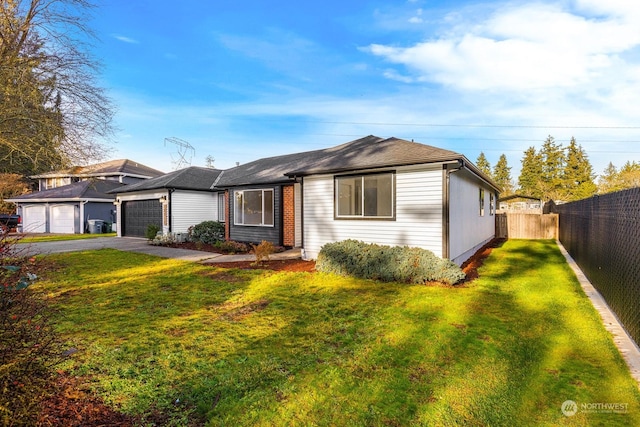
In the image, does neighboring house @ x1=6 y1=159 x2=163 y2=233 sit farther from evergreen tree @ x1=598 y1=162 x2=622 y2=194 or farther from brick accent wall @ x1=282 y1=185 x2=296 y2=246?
evergreen tree @ x1=598 y1=162 x2=622 y2=194

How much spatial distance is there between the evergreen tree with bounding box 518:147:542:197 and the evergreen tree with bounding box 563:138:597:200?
332 cm

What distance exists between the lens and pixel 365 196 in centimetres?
902

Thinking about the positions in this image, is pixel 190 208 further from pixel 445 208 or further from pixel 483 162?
pixel 483 162

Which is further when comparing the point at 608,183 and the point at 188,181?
the point at 608,183

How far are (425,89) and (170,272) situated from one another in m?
15.9

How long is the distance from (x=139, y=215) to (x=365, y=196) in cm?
1515

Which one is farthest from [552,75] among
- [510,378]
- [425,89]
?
[510,378]

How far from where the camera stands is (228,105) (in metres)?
19.4

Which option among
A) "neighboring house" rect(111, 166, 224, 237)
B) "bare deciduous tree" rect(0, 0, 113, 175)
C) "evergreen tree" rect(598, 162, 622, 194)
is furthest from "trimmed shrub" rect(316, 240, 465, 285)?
"evergreen tree" rect(598, 162, 622, 194)

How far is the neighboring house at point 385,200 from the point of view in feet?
25.6

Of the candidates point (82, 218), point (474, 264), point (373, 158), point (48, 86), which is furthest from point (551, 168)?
point (82, 218)

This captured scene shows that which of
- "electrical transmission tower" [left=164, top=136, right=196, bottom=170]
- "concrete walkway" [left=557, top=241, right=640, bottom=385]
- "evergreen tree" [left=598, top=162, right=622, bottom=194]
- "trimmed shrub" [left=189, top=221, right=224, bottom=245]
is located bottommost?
"concrete walkway" [left=557, top=241, right=640, bottom=385]

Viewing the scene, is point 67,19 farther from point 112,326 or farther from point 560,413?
point 560,413

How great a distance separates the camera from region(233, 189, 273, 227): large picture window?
520 inches
